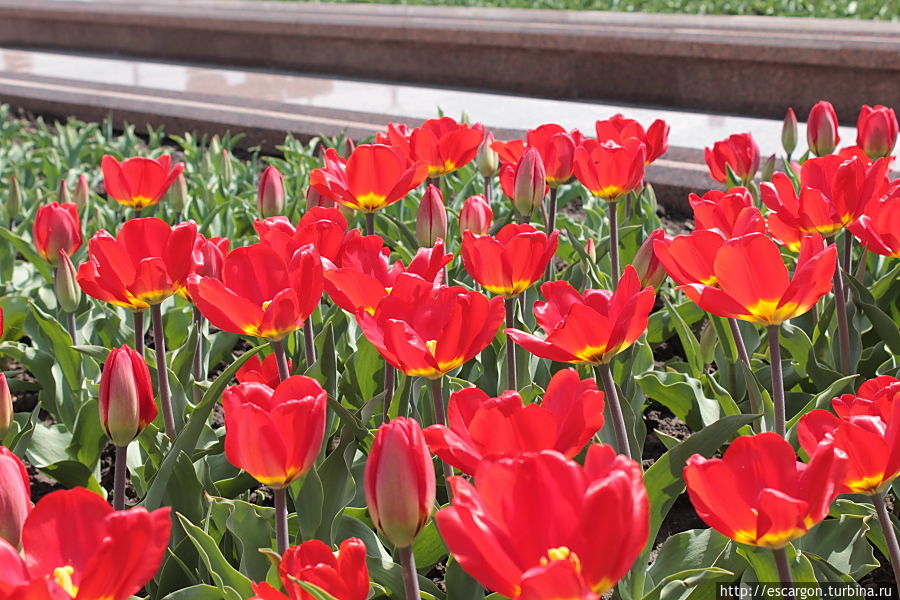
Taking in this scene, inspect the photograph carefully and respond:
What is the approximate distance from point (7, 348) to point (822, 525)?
159cm

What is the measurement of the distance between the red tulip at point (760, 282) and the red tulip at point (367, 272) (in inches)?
13.8

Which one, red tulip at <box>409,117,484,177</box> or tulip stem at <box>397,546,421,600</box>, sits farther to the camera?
red tulip at <box>409,117,484,177</box>

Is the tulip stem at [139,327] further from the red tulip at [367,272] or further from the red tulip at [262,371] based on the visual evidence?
the red tulip at [367,272]

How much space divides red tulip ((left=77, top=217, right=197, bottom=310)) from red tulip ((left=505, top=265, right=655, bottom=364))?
1.75 feet

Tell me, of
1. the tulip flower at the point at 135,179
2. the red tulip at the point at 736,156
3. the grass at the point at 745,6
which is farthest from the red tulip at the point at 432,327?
the grass at the point at 745,6

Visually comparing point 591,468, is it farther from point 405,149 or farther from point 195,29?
point 195,29

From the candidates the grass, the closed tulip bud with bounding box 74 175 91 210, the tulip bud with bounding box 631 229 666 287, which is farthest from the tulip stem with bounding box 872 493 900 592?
the grass

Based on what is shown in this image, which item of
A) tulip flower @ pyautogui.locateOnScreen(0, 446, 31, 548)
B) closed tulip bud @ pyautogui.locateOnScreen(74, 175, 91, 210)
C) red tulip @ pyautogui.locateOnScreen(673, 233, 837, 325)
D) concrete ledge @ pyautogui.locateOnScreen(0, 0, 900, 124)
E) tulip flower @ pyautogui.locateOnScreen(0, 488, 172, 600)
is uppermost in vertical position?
red tulip @ pyautogui.locateOnScreen(673, 233, 837, 325)

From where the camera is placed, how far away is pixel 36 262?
2533 millimetres

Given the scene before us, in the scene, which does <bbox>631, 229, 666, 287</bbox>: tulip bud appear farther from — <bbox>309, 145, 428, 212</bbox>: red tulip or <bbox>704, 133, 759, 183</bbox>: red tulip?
<bbox>704, 133, 759, 183</bbox>: red tulip

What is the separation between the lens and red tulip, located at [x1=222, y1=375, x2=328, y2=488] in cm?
96

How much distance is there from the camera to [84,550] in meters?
0.83

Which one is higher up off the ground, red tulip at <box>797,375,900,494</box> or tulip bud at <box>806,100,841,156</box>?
red tulip at <box>797,375,900,494</box>

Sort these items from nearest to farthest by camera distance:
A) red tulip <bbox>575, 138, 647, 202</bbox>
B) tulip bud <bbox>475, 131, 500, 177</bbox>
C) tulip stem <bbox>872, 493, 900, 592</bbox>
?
tulip stem <bbox>872, 493, 900, 592</bbox> → red tulip <bbox>575, 138, 647, 202</bbox> → tulip bud <bbox>475, 131, 500, 177</bbox>
